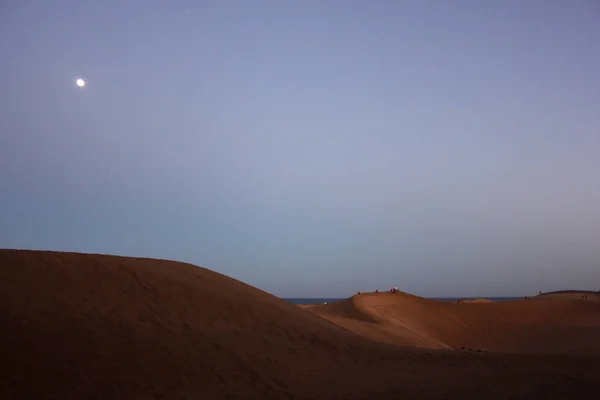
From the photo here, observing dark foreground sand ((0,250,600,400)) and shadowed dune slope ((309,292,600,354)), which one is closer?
dark foreground sand ((0,250,600,400))

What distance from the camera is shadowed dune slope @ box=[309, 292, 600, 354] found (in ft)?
76.9

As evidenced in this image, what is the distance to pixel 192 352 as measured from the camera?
10914 millimetres

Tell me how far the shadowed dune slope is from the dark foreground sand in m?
7.47

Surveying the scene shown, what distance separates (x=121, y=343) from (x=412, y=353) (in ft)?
25.6

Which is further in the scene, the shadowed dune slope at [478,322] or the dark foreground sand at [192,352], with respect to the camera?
the shadowed dune slope at [478,322]

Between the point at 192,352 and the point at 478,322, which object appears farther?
the point at 478,322

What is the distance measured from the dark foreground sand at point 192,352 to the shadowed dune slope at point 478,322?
7465mm

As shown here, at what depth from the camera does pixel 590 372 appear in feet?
32.9

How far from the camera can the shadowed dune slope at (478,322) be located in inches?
923

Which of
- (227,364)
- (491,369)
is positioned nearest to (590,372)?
(491,369)

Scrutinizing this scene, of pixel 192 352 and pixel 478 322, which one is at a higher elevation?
pixel 192 352

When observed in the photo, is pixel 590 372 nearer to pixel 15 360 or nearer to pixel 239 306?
pixel 239 306

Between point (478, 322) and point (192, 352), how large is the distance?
22.0m

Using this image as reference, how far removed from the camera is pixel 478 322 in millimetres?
28531
